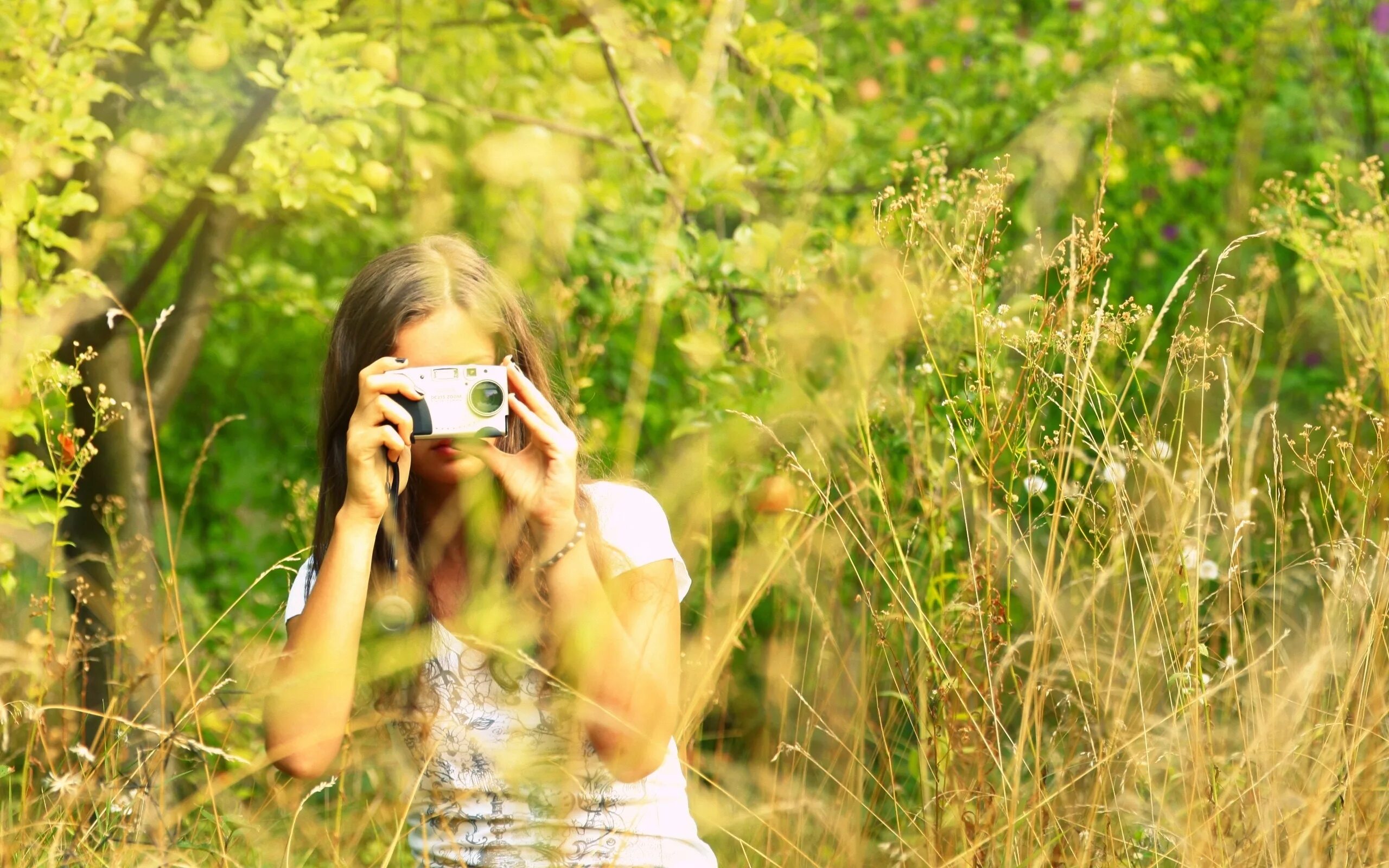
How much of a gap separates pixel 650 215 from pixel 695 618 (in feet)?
3.27

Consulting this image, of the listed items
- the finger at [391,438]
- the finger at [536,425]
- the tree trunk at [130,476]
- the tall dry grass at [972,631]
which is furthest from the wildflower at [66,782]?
the tree trunk at [130,476]

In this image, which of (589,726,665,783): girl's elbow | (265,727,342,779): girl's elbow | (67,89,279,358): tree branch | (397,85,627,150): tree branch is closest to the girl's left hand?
(589,726,665,783): girl's elbow

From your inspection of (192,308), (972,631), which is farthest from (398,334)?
(192,308)

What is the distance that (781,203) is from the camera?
301 cm

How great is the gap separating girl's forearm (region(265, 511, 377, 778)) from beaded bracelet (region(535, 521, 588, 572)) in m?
0.21

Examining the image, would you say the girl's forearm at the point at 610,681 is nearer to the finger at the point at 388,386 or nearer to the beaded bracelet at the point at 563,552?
the beaded bracelet at the point at 563,552

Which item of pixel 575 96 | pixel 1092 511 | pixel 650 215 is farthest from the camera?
pixel 650 215

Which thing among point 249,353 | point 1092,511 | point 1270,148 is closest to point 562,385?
point 1092,511

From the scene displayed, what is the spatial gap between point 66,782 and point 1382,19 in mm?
3646

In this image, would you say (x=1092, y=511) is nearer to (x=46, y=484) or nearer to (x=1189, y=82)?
(x=46, y=484)

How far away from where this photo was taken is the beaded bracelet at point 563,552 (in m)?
1.47

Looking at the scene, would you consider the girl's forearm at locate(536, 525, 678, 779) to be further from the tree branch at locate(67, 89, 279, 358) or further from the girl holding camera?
the tree branch at locate(67, 89, 279, 358)

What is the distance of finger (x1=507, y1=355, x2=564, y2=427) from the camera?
4.96 feet

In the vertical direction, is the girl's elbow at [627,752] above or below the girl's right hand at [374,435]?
below
